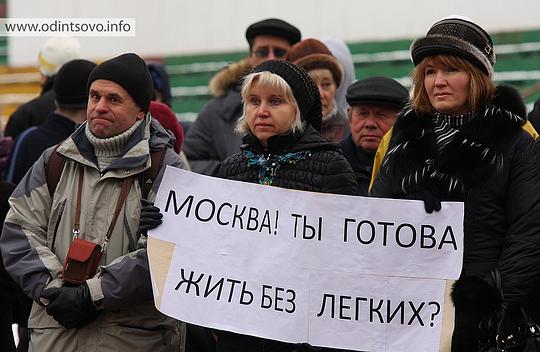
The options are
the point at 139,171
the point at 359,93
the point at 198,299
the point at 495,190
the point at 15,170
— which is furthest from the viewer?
the point at 15,170

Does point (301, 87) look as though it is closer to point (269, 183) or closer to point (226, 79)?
point (269, 183)

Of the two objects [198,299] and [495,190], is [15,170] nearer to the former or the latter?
[198,299]

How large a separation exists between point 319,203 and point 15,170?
275 centimetres

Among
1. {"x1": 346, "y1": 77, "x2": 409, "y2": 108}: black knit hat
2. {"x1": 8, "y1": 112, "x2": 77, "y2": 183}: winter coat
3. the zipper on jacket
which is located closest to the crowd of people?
the zipper on jacket

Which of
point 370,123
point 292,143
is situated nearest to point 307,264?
point 292,143

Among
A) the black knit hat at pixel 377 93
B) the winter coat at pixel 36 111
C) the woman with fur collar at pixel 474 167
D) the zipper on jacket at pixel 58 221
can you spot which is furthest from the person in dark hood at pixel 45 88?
the woman with fur collar at pixel 474 167

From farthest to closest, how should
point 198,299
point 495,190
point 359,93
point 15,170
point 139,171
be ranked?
1. point 15,170
2. point 359,93
3. point 139,171
4. point 198,299
5. point 495,190

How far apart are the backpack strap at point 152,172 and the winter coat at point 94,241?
0.07 ft

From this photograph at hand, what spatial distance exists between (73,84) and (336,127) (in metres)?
1.51

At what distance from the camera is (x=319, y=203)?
5043 millimetres

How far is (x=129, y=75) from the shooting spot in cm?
564

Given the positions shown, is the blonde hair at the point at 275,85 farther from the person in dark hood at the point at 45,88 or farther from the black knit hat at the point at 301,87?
the person in dark hood at the point at 45,88

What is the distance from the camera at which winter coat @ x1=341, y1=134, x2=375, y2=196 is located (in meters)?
6.27

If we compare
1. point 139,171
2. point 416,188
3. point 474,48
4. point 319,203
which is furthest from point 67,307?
point 474,48
